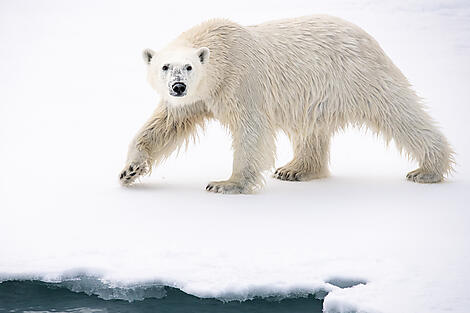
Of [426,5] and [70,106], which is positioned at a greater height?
[426,5]

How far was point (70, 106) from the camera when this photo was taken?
11.5 m

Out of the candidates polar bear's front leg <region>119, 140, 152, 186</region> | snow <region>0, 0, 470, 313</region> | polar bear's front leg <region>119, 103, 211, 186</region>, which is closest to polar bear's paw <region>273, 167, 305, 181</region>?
snow <region>0, 0, 470, 313</region>

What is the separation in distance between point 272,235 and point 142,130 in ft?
6.38

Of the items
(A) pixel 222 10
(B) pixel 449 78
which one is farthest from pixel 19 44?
(B) pixel 449 78

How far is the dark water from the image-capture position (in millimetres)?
4359

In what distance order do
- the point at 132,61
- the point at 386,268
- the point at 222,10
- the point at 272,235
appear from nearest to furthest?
the point at 386,268, the point at 272,235, the point at 132,61, the point at 222,10

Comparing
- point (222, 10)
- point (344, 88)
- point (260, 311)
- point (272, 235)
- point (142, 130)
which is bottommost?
point (260, 311)

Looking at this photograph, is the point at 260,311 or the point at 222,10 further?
the point at 222,10

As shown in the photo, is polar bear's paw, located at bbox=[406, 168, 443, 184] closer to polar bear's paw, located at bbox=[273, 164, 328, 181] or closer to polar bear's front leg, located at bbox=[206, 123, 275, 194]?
polar bear's paw, located at bbox=[273, 164, 328, 181]

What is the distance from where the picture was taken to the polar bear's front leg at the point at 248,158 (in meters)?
6.35

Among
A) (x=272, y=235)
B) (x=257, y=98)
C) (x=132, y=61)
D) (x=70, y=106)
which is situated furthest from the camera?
(x=132, y=61)

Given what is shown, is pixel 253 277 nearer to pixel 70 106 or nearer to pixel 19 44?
pixel 70 106

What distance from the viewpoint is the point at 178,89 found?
234 inches

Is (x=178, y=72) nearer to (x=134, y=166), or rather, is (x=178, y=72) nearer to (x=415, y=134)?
(x=134, y=166)
